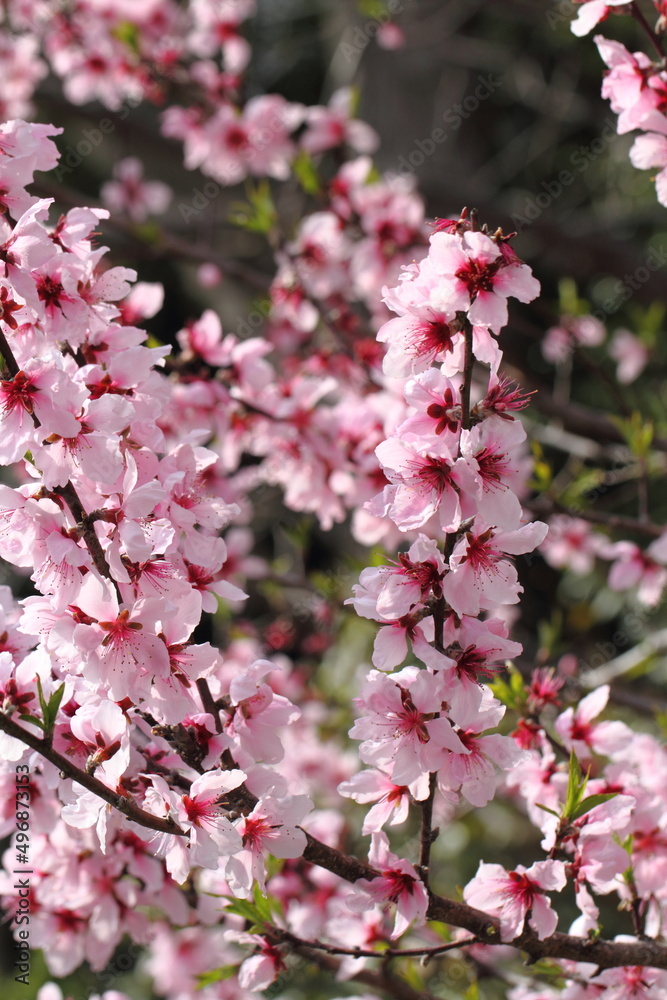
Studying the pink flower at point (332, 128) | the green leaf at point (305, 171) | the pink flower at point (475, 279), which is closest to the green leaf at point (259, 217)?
the green leaf at point (305, 171)

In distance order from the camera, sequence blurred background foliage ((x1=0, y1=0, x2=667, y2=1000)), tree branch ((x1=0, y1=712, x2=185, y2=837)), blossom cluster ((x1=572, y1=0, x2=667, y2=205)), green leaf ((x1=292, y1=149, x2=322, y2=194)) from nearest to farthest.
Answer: tree branch ((x1=0, y1=712, x2=185, y2=837)), blossom cluster ((x1=572, y1=0, x2=667, y2=205)), green leaf ((x1=292, y1=149, x2=322, y2=194)), blurred background foliage ((x1=0, y1=0, x2=667, y2=1000))

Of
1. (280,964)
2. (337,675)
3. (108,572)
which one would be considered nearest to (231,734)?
(108,572)

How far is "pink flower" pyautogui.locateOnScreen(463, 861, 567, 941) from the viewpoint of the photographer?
115 centimetres

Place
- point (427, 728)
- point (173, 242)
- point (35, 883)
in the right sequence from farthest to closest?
1. point (173, 242)
2. point (35, 883)
3. point (427, 728)

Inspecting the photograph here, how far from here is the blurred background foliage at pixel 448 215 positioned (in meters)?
3.27

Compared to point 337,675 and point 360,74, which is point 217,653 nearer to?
point 337,675

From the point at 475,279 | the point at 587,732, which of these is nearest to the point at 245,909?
the point at 587,732

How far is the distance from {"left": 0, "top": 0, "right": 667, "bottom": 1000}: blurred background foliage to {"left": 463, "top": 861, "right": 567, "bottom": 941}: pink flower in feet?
4.05

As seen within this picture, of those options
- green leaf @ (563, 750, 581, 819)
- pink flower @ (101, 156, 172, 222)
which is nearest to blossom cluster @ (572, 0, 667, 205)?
green leaf @ (563, 750, 581, 819)

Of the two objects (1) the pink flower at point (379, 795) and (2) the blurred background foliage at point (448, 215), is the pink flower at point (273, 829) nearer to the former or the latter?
(1) the pink flower at point (379, 795)

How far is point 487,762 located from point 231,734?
1.14ft

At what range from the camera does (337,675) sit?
4230mm

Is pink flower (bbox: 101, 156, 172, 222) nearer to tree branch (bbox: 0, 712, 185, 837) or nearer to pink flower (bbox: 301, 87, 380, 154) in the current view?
pink flower (bbox: 301, 87, 380, 154)

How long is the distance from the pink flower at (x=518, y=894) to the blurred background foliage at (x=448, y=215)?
1.24 meters
